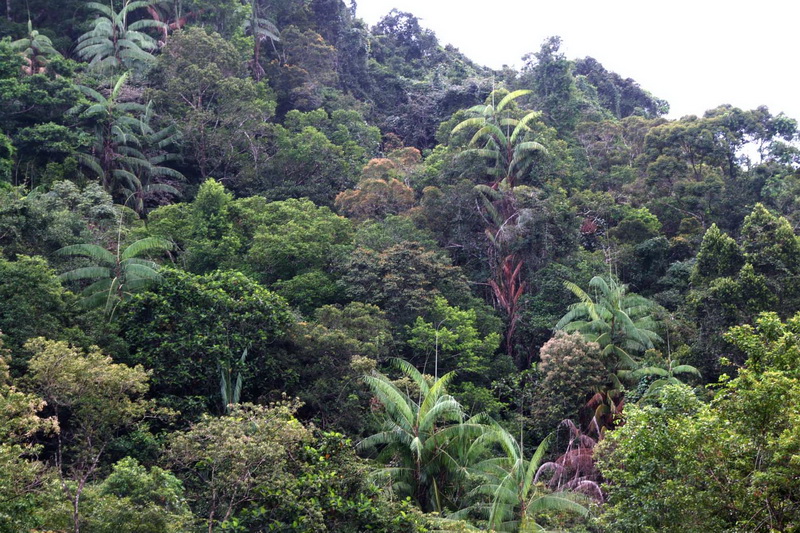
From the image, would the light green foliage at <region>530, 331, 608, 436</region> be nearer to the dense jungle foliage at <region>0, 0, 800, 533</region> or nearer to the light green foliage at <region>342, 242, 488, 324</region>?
the dense jungle foliage at <region>0, 0, 800, 533</region>

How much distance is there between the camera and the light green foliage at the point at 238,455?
12.1m

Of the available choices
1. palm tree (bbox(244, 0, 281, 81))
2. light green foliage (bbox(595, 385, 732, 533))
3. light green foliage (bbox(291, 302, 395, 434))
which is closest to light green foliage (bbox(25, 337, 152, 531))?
light green foliage (bbox(291, 302, 395, 434))

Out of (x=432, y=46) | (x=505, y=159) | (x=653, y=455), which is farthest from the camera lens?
(x=432, y=46)

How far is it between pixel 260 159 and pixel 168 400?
15804 millimetres

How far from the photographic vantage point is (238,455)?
1212 cm

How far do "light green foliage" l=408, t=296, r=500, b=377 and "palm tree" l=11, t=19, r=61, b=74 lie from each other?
1737 cm

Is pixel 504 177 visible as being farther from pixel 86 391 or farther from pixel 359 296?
pixel 86 391

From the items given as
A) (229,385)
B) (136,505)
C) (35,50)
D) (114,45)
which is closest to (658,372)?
(229,385)

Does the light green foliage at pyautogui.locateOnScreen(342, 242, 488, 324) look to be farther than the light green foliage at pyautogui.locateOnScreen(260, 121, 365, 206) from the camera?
No

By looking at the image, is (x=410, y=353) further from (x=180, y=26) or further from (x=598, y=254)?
(x=180, y=26)

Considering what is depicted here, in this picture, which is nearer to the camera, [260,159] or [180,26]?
[260,159]

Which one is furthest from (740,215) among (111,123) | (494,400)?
(111,123)

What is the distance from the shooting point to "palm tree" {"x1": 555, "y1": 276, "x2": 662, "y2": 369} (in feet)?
68.1

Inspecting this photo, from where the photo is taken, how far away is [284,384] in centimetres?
1859
